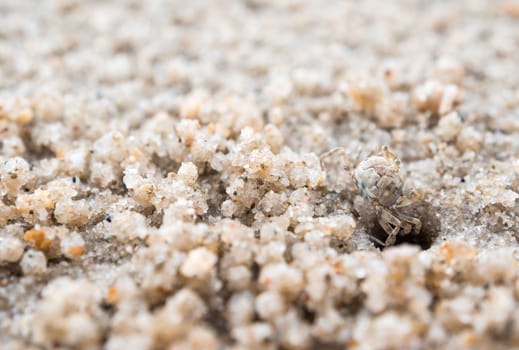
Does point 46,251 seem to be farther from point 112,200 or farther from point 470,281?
point 470,281

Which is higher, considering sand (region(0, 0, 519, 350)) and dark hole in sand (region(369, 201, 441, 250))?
sand (region(0, 0, 519, 350))

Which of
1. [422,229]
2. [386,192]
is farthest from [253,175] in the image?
[422,229]

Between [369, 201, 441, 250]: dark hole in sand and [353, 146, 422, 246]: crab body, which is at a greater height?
[353, 146, 422, 246]: crab body

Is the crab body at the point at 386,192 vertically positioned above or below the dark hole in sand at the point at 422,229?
above

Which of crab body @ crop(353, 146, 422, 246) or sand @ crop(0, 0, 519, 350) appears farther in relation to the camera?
crab body @ crop(353, 146, 422, 246)

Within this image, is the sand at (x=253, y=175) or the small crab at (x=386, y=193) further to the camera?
the small crab at (x=386, y=193)

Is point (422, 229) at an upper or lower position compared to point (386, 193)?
lower

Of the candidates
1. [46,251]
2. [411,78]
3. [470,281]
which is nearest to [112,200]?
[46,251]

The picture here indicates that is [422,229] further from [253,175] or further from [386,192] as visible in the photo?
[253,175]

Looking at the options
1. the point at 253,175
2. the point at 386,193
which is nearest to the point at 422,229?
the point at 386,193
